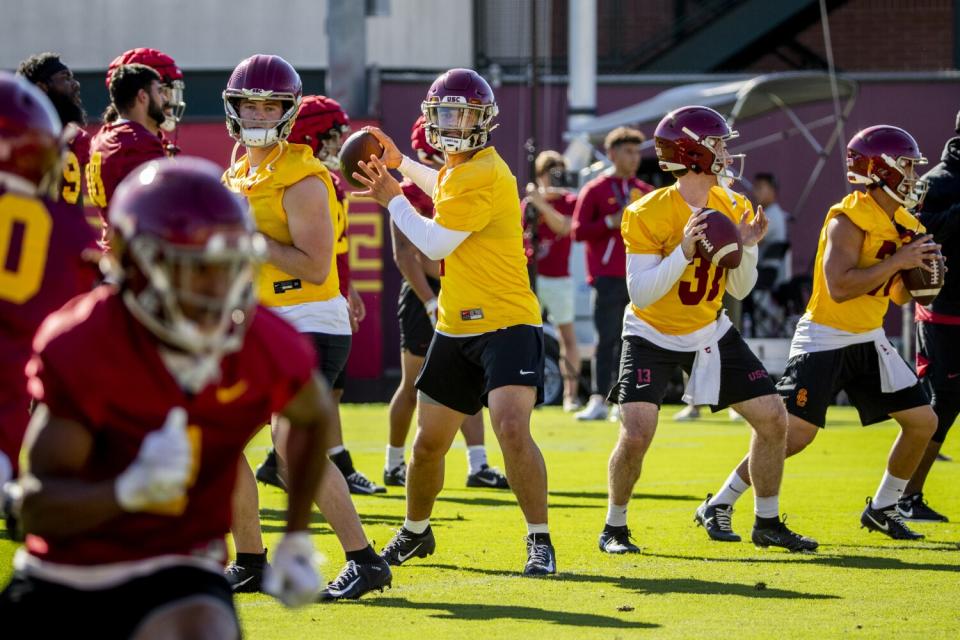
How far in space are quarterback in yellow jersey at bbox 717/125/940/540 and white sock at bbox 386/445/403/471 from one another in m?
2.59

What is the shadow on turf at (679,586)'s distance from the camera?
20.6ft

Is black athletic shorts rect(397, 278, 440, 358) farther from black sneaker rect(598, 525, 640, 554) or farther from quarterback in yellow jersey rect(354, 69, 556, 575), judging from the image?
quarterback in yellow jersey rect(354, 69, 556, 575)

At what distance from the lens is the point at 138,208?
3.33 metres

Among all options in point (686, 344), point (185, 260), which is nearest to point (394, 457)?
point (686, 344)

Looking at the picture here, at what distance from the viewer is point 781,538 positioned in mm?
7379

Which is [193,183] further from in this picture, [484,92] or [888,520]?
[888,520]

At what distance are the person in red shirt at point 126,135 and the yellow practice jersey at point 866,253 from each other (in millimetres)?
3232

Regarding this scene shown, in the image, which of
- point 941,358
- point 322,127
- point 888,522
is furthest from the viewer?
point 322,127

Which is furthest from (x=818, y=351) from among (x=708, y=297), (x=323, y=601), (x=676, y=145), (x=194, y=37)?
(x=194, y=37)

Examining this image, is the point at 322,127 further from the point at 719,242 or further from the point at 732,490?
the point at 732,490

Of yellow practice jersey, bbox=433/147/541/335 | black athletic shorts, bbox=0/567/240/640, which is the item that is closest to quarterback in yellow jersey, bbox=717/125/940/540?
yellow practice jersey, bbox=433/147/541/335

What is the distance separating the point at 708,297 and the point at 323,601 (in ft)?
7.92

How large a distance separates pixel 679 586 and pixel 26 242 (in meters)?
3.27

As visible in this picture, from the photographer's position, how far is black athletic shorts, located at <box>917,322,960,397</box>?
27.6 feet
